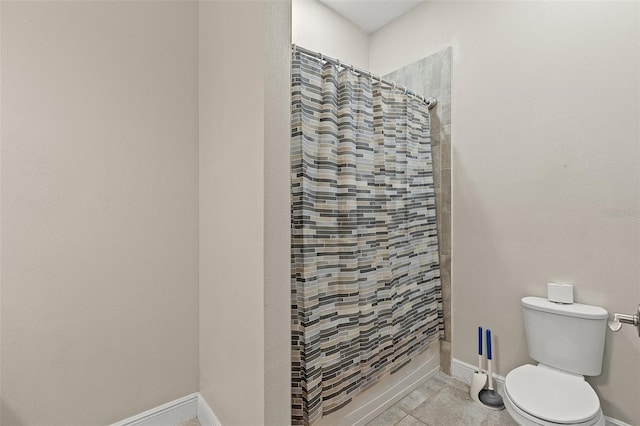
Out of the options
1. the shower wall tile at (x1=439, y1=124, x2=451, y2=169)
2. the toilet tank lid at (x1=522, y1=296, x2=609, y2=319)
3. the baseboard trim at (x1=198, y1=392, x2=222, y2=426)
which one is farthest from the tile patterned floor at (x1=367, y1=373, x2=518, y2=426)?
the shower wall tile at (x1=439, y1=124, x2=451, y2=169)

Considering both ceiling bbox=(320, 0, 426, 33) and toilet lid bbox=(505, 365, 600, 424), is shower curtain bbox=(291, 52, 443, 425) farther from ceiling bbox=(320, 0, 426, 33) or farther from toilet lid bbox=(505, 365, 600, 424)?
ceiling bbox=(320, 0, 426, 33)

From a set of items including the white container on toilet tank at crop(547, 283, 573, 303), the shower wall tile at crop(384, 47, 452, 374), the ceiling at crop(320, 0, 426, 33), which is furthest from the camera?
the ceiling at crop(320, 0, 426, 33)

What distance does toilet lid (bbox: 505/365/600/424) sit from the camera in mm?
1278

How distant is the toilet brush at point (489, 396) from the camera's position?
179cm

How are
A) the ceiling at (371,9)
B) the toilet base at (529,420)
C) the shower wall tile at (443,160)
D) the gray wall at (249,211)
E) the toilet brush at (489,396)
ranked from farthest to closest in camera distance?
1. the ceiling at (371,9)
2. the shower wall tile at (443,160)
3. the toilet brush at (489,396)
4. the toilet base at (529,420)
5. the gray wall at (249,211)

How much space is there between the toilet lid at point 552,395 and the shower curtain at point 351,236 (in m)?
0.60

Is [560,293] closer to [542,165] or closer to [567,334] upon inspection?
[567,334]

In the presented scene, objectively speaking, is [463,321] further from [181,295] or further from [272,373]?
[181,295]

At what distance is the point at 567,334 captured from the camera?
5.18 ft

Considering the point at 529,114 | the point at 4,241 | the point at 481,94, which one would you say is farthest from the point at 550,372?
the point at 4,241

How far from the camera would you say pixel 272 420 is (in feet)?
3.76

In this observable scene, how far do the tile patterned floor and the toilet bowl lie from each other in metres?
0.33

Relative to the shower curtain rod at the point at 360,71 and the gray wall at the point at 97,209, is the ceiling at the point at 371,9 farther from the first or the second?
the gray wall at the point at 97,209

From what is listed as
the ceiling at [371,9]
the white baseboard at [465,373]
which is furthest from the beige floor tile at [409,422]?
the ceiling at [371,9]
